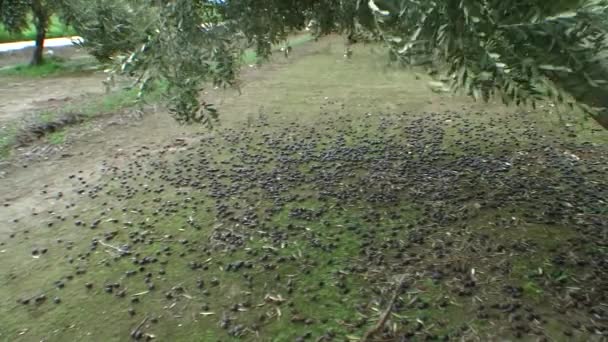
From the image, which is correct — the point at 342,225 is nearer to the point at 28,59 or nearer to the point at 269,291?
the point at 269,291

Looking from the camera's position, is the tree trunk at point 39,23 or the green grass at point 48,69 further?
the green grass at point 48,69

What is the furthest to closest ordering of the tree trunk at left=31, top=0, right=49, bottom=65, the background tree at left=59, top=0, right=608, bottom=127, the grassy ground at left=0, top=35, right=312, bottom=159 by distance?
the tree trunk at left=31, top=0, right=49, bottom=65 → the grassy ground at left=0, top=35, right=312, bottom=159 → the background tree at left=59, top=0, right=608, bottom=127

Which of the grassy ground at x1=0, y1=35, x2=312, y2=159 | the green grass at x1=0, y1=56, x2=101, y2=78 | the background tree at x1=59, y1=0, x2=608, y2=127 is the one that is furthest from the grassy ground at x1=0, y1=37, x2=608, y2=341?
the green grass at x1=0, y1=56, x2=101, y2=78

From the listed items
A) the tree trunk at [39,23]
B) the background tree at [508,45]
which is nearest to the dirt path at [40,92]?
the tree trunk at [39,23]

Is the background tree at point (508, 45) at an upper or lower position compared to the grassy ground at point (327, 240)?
upper

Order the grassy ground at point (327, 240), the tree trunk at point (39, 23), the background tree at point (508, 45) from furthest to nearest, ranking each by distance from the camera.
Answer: the tree trunk at point (39, 23), the grassy ground at point (327, 240), the background tree at point (508, 45)

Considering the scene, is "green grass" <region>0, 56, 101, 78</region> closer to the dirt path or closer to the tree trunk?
the tree trunk

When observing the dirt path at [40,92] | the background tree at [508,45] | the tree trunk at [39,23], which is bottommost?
the dirt path at [40,92]

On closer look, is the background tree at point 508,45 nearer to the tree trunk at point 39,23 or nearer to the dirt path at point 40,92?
the dirt path at point 40,92
